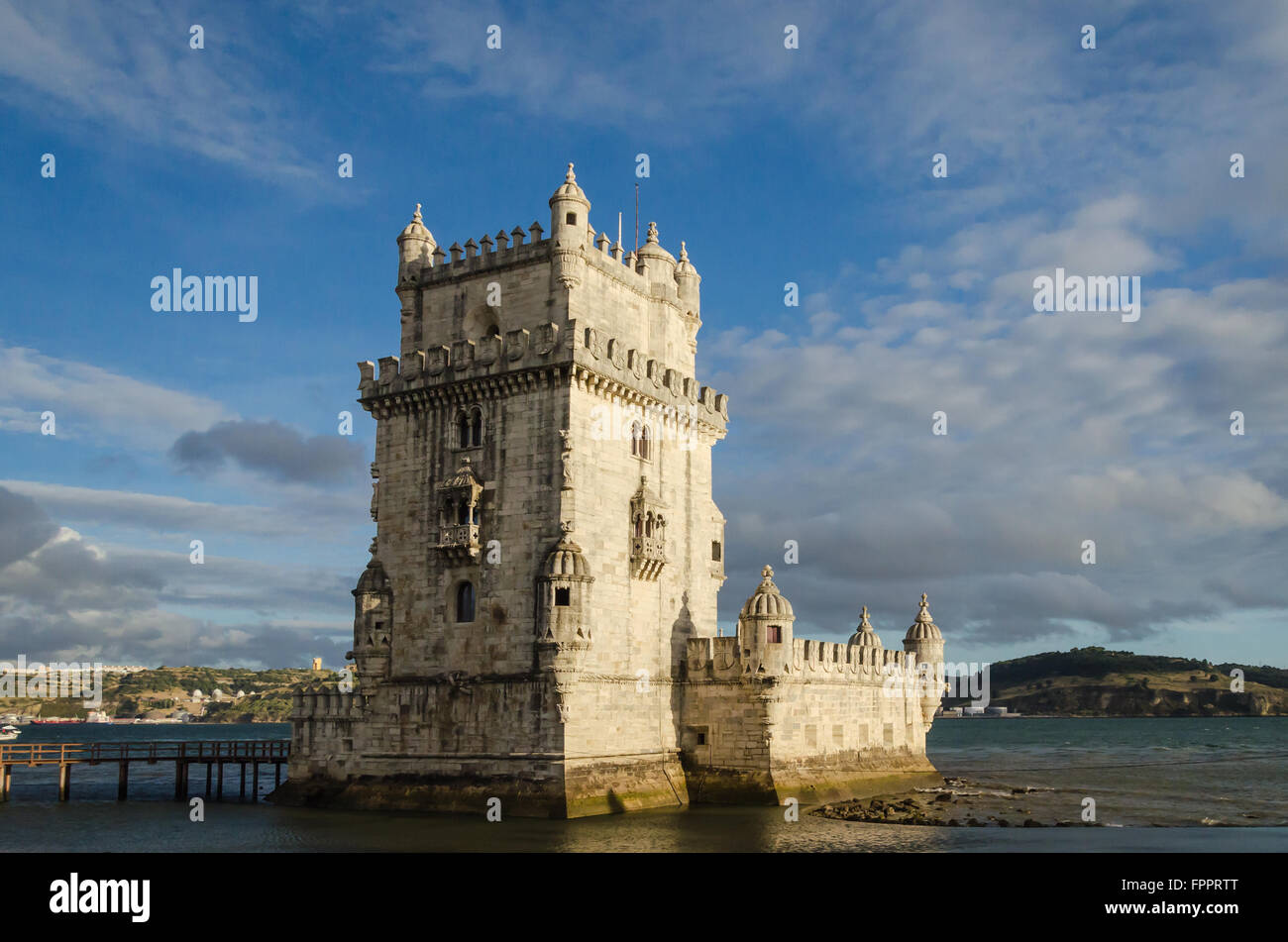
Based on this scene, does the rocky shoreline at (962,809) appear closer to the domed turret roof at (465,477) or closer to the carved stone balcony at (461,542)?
the carved stone balcony at (461,542)

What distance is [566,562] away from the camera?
137 ft

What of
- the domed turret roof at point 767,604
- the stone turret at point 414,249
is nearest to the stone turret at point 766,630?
the domed turret roof at point 767,604

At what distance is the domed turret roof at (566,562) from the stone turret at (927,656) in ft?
80.2

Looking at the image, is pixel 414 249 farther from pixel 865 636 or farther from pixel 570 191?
pixel 865 636

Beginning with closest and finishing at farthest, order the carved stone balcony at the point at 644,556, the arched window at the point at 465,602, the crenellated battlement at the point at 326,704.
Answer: the arched window at the point at 465,602 → the carved stone balcony at the point at 644,556 → the crenellated battlement at the point at 326,704

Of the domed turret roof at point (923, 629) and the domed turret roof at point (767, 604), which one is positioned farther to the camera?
the domed turret roof at point (923, 629)

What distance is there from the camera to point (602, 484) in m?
44.6

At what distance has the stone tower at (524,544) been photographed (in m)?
42.2

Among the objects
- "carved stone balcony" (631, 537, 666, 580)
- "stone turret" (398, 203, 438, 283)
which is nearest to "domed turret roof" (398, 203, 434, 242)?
"stone turret" (398, 203, 438, 283)

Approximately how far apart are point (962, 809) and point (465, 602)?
67.2 feet

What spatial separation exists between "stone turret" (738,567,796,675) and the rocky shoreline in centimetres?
560

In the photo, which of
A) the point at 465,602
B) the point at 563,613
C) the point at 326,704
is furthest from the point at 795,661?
the point at 326,704
